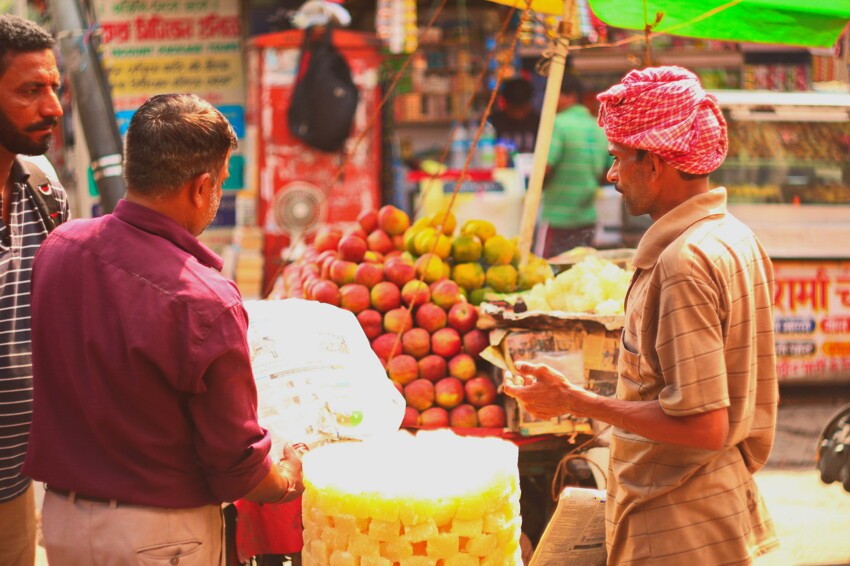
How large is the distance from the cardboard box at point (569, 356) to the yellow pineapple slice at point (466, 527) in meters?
1.40

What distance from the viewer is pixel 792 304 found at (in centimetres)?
705

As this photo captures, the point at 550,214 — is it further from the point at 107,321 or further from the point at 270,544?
the point at 107,321

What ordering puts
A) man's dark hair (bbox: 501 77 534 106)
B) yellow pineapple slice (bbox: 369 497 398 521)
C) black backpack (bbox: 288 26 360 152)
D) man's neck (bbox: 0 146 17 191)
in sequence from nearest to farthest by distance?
yellow pineapple slice (bbox: 369 497 398 521)
man's neck (bbox: 0 146 17 191)
black backpack (bbox: 288 26 360 152)
man's dark hair (bbox: 501 77 534 106)

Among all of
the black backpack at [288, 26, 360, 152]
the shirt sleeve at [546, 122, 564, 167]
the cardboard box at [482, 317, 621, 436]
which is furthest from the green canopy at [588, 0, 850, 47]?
the black backpack at [288, 26, 360, 152]

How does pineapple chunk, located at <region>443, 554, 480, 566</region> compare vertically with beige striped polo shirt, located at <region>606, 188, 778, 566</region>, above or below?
below

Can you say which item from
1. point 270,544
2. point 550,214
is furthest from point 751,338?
point 550,214

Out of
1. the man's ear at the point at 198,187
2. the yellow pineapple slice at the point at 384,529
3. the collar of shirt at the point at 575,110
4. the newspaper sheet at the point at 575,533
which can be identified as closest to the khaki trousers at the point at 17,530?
the yellow pineapple slice at the point at 384,529

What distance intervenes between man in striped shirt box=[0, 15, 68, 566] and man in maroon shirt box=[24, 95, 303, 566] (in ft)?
2.26

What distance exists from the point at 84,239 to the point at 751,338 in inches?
58.7

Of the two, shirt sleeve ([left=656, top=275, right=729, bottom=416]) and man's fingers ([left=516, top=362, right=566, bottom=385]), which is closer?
shirt sleeve ([left=656, top=275, right=729, bottom=416])

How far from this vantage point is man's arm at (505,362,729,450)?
207cm

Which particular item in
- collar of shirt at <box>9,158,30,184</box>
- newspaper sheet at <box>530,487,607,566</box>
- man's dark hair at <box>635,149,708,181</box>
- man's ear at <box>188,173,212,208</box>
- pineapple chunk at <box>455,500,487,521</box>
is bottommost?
newspaper sheet at <box>530,487,607,566</box>

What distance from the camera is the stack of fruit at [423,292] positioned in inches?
154

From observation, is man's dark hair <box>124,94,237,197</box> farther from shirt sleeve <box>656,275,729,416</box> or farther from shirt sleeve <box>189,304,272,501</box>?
shirt sleeve <box>656,275,729,416</box>
